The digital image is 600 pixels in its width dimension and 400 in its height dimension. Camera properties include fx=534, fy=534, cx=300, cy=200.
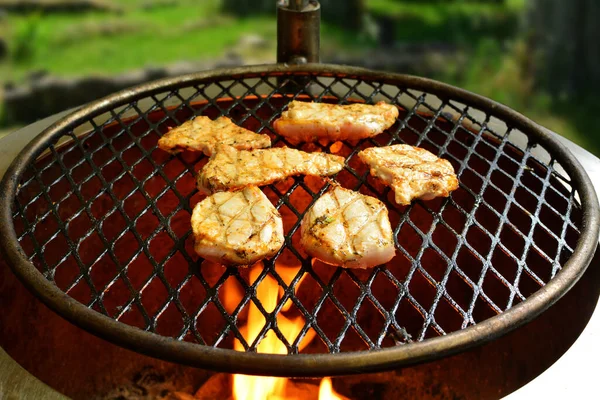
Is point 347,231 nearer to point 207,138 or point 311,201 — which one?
point 311,201

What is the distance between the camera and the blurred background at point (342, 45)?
6.38 m

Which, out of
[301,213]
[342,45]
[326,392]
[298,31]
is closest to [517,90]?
[342,45]

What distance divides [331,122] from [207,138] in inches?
20.9

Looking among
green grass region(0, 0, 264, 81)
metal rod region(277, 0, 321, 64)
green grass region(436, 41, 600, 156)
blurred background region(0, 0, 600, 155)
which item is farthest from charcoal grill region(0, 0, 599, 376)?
green grass region(436, 41, 600, 156)

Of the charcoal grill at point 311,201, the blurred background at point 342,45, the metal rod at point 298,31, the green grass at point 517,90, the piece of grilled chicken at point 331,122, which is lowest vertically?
the green grass at point 517,90

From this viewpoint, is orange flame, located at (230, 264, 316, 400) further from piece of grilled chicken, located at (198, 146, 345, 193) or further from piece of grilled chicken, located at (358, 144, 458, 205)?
piece of grilled chicken, located at (358, 144, 458, 205)

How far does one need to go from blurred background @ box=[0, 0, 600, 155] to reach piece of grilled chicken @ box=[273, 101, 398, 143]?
14.8 feet

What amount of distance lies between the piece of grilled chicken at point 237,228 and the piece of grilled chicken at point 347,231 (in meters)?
0.12

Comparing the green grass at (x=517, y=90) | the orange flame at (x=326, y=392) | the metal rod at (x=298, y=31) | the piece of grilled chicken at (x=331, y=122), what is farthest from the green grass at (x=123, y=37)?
the orange flame at (x=326, y=392)

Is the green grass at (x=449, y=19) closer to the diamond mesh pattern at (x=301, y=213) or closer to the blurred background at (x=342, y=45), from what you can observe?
the blurred background at (x=342, y=45)

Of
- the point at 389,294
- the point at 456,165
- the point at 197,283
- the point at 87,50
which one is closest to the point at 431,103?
the point at 456,165

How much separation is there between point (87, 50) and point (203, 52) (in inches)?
56.4

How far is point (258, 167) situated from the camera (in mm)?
2117

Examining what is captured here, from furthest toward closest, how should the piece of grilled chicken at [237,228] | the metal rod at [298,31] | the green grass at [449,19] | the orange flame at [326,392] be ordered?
the green grass at [449,19] → the metal rod at [298,31] → the orange flame at [326,392] → the piece of grilled chicken at [237,228]
